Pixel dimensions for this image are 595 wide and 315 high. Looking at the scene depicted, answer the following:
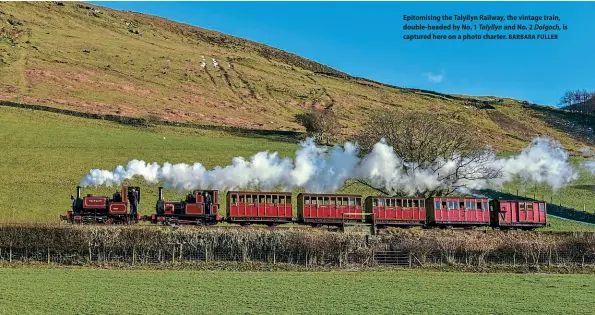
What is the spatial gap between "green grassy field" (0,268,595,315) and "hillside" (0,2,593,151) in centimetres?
6253

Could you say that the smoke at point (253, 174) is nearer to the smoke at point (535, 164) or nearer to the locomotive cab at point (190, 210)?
the locomotive cab at point (190, 210)

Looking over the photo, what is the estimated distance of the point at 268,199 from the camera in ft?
127

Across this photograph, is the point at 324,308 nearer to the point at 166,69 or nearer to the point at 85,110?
the point at 85,110

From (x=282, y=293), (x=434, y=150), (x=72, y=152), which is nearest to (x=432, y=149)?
(x=434, y=150)

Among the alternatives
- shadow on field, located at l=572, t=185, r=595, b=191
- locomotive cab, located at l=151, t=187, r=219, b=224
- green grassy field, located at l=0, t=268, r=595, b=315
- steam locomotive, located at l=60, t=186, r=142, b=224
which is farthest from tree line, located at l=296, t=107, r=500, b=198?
shadow on field, located at l=572, t=185, r=595, b=191

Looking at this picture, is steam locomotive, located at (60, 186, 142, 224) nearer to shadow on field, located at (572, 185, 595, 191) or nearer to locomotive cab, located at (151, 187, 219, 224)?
locomotive cab, located at (151, 187, 219, 224)

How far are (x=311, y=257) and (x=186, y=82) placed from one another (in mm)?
94920

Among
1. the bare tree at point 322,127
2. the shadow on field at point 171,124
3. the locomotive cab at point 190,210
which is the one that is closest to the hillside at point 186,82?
the shadow on field at point 171,124

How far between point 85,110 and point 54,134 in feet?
56.9

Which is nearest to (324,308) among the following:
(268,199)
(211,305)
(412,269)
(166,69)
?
(211,305)

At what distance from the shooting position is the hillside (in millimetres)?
99188

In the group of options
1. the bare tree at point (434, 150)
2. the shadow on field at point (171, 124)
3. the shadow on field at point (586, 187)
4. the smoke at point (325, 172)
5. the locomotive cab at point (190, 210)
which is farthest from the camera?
the shadow on field at point (171, 124)

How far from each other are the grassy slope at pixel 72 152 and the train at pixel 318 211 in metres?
7.99

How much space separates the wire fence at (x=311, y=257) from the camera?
108ft
